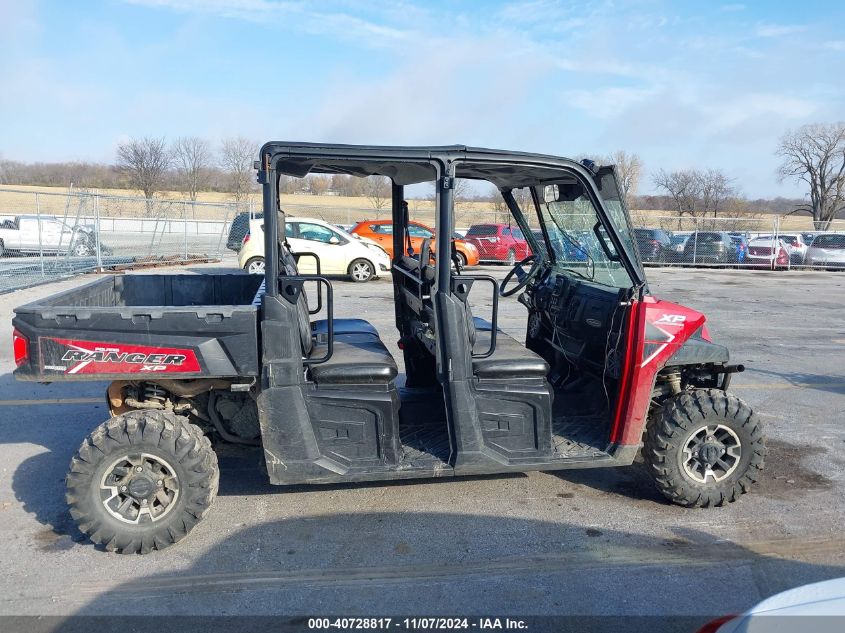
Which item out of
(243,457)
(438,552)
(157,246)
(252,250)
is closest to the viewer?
(438,552)

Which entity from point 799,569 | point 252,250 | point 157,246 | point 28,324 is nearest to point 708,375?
point 799,569

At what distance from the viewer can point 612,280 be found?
14.8 feet

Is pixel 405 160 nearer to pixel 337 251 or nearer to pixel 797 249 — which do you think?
pixel 337 251

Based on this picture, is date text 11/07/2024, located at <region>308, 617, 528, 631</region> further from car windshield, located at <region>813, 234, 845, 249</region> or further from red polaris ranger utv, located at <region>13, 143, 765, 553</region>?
car windshield, located at <region>813, 234, 845, 249</region>

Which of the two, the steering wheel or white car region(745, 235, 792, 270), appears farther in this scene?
white car region(745, 235, 792, 270)

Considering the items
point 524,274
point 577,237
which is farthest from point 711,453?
A: point 524,274

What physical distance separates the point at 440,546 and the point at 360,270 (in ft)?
44.1

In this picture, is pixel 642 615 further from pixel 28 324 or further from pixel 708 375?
pixel 28 324

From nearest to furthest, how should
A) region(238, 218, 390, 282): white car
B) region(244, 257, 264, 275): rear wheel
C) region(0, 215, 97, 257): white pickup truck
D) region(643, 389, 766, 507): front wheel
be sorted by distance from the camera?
region(643, 389, 766, 507): front wheel < region(244, 257, 264, 275): rear wheel < region(238, 218, 390, 282): white car < region(0, 215, 97, 257): white pickup truck

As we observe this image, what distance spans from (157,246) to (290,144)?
63.5ft

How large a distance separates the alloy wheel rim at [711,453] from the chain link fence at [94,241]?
14.5m

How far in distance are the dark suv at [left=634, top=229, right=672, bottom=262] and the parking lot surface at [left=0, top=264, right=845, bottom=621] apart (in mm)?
19773

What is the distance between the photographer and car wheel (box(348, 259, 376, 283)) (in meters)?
17.0

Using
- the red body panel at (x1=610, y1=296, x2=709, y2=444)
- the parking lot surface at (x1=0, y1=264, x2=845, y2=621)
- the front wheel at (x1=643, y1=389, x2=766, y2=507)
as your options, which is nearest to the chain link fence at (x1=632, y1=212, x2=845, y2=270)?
the parking lot surface at (x1=0, y1=264, x2=845, y2=621)
